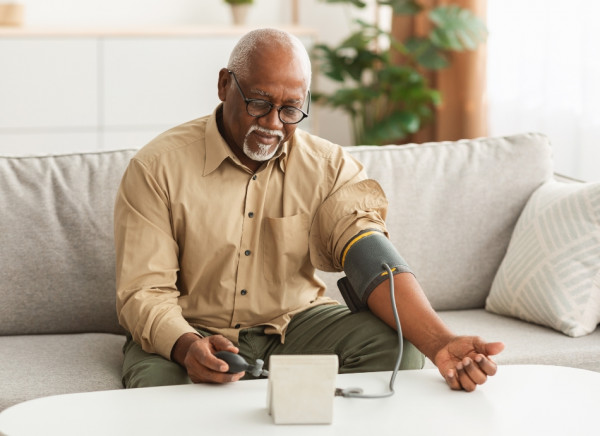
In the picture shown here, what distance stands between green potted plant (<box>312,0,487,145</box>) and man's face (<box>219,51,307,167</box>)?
2.44 meters

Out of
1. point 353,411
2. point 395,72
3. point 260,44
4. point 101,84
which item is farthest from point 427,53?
point 353,411

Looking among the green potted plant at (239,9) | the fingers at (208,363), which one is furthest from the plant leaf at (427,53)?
the fingers at (208,363)

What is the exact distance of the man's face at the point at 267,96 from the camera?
173 cm

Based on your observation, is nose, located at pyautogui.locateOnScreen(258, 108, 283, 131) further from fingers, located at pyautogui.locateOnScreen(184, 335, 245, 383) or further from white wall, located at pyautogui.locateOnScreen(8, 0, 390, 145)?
white wall, located at pyautogui.locateOnScreen(8, 0, 390, 145)

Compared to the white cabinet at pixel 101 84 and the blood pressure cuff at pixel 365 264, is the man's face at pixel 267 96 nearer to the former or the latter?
the blood pressure cuff at pixel 365 264

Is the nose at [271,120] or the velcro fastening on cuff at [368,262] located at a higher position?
the nose at [271,120]

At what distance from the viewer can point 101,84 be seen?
434 centimetres

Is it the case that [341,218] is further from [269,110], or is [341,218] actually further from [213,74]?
[213,74]

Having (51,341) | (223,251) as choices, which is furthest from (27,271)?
(223,251)

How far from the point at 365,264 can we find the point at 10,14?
10.6 feet

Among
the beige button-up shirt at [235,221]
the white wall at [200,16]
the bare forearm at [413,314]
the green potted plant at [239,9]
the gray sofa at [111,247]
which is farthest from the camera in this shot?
the white wall at [200,16]

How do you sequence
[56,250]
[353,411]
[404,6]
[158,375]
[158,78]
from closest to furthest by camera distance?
[353,411] < [158,375] < [56,250] < [404,6] < [158,78]

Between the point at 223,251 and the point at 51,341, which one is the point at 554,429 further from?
the point at 51,341

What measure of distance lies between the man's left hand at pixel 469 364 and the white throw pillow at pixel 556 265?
2.30 ft
